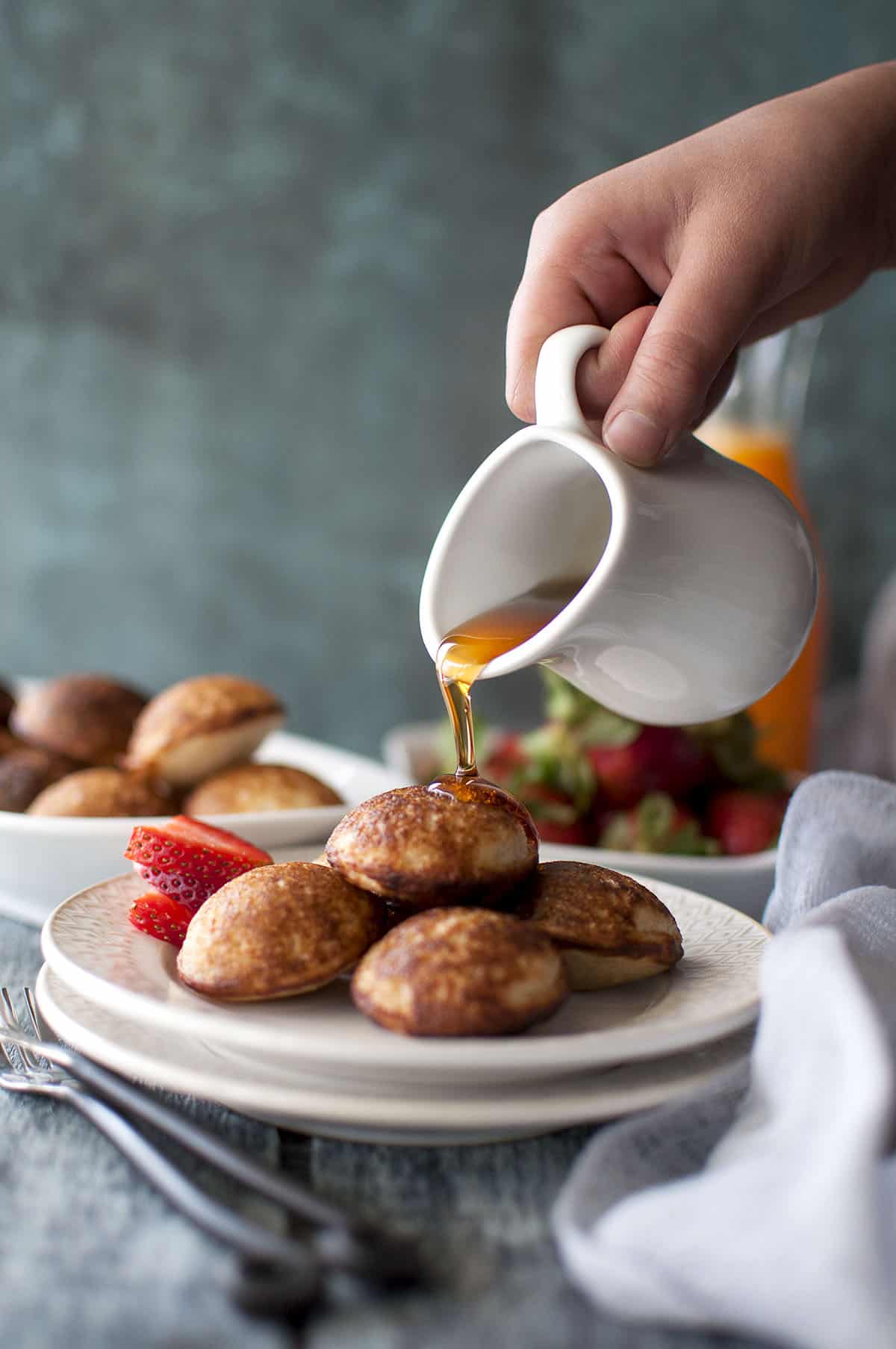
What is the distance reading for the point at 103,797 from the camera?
49.5 inches

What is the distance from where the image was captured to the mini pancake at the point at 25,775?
1.35 meters

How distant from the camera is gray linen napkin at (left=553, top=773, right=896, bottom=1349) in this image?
54 cm

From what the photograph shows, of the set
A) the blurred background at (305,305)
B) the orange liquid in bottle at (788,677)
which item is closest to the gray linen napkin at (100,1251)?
the orange liquid in bottle at (788,677)

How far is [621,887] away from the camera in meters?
0.83

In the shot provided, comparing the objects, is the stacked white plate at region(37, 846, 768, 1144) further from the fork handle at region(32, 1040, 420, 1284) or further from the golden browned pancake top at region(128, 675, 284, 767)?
the golden browned pancake top at region(128, 675, 284, 767)

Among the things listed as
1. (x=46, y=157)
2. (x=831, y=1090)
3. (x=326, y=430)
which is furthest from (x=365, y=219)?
(x=831, y=1090)

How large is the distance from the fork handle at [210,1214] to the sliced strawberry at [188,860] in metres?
0.24

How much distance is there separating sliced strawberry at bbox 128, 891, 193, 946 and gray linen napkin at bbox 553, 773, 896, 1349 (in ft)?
1.23

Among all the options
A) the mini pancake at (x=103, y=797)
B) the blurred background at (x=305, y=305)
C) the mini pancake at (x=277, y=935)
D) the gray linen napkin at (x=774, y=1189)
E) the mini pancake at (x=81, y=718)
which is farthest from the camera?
the blurred background at (x=305, y=305)

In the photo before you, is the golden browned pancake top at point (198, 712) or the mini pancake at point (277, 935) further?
the golden browned pancake top at point (198, 712)

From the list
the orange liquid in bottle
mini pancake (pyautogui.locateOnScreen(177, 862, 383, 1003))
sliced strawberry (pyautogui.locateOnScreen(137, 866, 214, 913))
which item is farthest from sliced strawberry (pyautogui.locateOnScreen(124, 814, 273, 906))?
the orange liquid in bottle

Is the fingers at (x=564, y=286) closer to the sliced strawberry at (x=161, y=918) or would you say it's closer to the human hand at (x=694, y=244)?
the human hand at (x=694, y=244)

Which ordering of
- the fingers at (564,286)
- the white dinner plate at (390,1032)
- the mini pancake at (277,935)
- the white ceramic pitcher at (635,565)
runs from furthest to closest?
the fingers at (564,286)
the white ceramic pitcher at (635,565)
the mini pancake at (277,935)
the white dinner plate at (390,1032)

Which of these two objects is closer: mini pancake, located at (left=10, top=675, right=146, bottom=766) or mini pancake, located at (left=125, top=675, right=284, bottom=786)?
mini pancake, located at (left=125, top=675, right=284, bottom=786)
